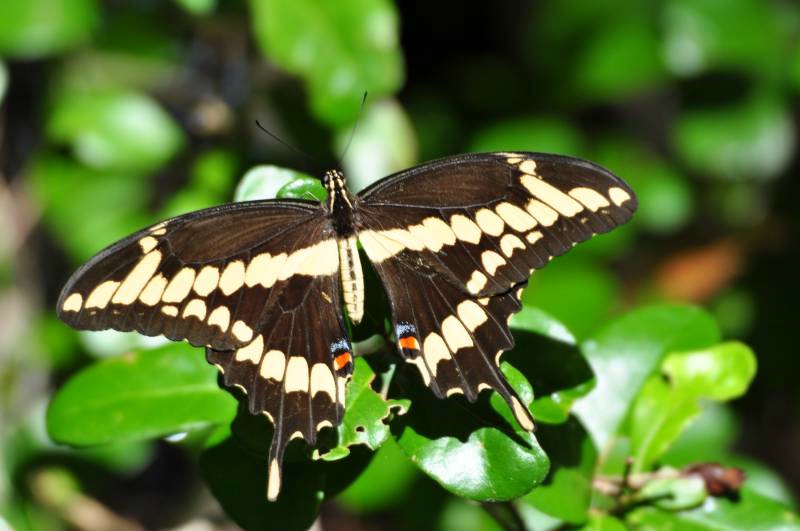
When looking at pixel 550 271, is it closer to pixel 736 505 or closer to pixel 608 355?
pixel 608 355

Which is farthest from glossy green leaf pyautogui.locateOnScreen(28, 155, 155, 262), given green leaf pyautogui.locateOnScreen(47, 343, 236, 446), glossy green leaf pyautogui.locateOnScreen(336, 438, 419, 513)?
green leaf pyautogui.locateOnScreen(47, 343, 236, 446)

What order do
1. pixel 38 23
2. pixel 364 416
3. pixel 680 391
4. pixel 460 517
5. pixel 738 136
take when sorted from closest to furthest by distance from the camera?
1. pixel 364 416
2. pixel 680 391
3. pixel 38 23
4. pixel 460 517
5. pixel 738 136

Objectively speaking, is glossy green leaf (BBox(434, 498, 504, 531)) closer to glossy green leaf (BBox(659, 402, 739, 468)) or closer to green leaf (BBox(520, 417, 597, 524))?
glossy green leaf (BBox(659, 402, 739, 468))

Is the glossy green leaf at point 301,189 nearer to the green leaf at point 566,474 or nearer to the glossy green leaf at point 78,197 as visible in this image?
the green leaf at point 566,474

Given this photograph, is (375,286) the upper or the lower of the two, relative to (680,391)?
upper

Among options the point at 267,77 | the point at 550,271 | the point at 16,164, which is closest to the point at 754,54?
Answer: the point at 550,271

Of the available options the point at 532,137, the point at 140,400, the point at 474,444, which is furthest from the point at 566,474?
the point at 532,137

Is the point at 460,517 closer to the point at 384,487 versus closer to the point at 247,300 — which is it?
the point at 384,487
